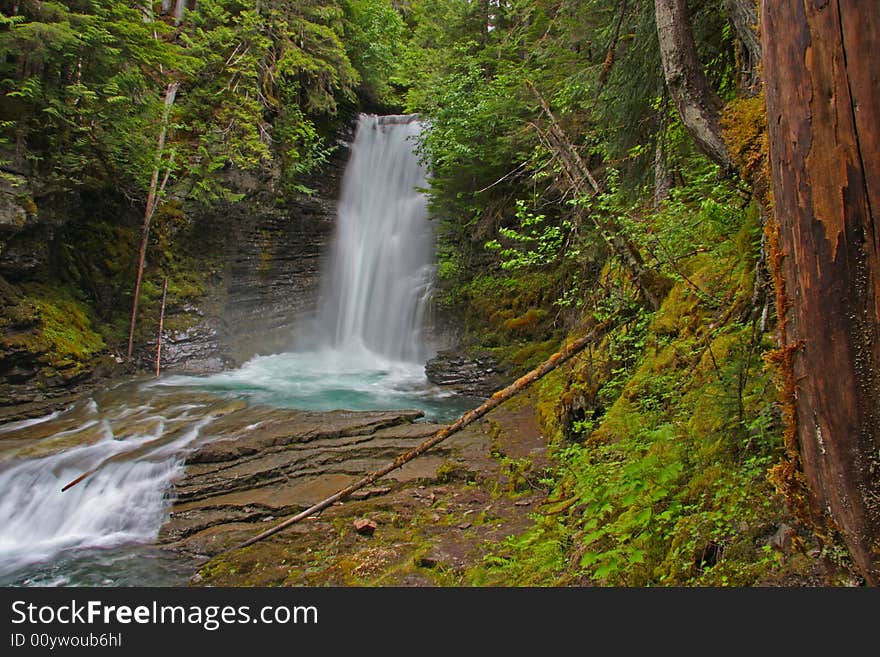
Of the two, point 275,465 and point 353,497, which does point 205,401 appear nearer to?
point 275,465

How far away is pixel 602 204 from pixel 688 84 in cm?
122

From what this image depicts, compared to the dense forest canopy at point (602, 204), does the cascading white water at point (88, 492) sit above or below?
below

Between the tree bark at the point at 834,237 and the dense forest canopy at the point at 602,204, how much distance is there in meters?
0.01

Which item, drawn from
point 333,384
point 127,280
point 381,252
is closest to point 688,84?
point 333,384

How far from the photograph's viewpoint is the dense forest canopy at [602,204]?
2.19 metres

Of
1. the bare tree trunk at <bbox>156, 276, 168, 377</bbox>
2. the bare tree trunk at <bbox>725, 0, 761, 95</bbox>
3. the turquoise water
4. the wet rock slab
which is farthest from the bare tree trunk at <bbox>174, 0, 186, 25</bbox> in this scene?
the bare tree trunk at <bbox>725, 0, 761, 95</bbox>

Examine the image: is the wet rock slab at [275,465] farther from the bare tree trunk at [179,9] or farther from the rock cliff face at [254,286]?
the bare tree trunk at [179,9]

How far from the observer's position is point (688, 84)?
115 inches

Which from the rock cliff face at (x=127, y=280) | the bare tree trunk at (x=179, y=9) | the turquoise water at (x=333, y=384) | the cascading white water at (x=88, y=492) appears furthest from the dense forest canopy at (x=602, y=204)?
the cascading white water at (x=88, y=492)

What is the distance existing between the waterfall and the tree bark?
1239cm

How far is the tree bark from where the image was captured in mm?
1710

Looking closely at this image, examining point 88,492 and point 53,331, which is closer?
point 88,492

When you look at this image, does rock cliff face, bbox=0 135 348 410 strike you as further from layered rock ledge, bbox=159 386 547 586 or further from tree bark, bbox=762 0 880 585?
tree bark, bbox=762 0 880 585
